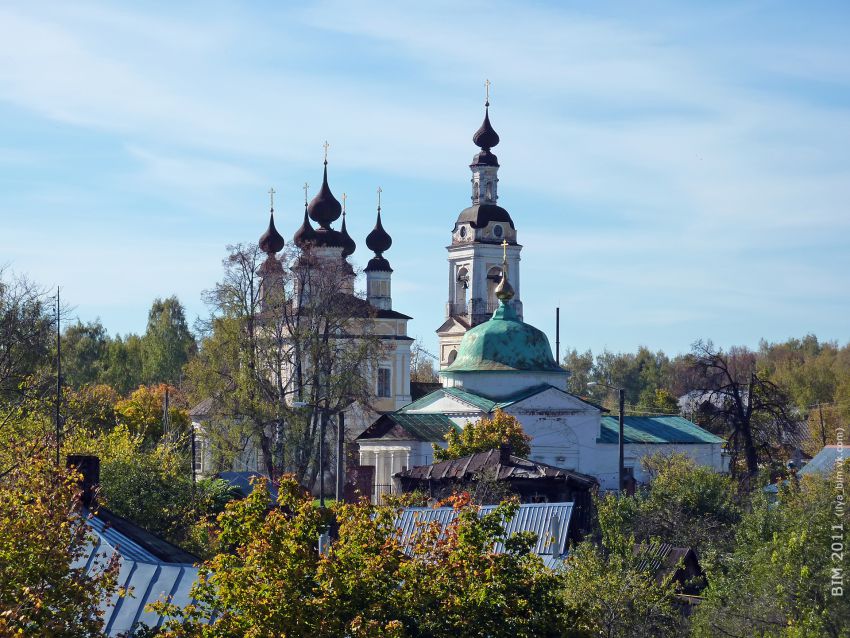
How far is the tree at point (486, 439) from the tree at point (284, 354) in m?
4.70

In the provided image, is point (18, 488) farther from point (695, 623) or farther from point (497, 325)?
point (497, 325)

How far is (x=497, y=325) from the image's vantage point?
5384 cm

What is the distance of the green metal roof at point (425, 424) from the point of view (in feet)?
162

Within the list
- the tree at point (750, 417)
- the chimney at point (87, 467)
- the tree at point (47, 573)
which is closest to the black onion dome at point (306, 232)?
the tree at point (750, 417)

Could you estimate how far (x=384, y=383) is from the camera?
67125 mm

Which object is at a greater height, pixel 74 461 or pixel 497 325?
pixel 497 325

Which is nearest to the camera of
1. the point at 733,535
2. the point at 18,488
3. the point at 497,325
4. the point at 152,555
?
the point at 18,488

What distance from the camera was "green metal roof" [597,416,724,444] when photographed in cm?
5575

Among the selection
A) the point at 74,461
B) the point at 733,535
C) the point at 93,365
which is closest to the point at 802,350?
the point at 93,365

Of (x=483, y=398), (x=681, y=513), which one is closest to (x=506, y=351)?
(x=483, y=398)

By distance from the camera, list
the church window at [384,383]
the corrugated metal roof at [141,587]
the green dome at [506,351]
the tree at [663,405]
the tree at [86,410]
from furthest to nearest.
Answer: the tree at [663,405]
the church window at [384,383]
the green dome at [506,351]
the tree at [86,410]
the corrugated metal roof at [141,587]

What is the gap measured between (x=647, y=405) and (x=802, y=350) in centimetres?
4917

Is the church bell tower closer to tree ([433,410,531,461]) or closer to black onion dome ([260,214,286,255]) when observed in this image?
black onion dome ([260,214,286,255])

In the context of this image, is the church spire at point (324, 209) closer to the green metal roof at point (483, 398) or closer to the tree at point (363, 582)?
the green metal roof at point (483, 398)
